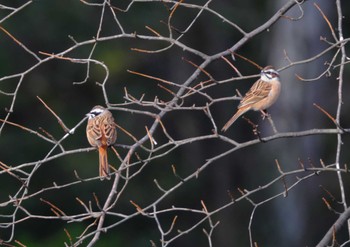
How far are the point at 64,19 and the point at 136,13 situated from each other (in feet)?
4.47

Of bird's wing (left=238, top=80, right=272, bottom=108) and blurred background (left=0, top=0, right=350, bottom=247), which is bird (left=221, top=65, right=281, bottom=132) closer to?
bird's wing (left=238, top=80, right=272, bottom=108)

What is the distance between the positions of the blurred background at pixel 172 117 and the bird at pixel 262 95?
25.8 ft

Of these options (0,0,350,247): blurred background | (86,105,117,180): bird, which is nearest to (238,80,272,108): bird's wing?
(86,105,117,180): bird

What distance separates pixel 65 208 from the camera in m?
19.5

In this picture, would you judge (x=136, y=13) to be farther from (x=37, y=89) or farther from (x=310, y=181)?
(x=310, y=181)

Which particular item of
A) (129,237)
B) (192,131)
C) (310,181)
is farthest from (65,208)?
(310,181)

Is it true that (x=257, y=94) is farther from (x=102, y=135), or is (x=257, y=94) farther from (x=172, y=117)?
(x=172, y=117)

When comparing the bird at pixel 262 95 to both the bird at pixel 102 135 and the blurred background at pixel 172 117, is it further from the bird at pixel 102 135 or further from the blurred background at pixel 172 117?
the blurred background at pixel 172 117

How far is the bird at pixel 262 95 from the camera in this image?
9.30 meters

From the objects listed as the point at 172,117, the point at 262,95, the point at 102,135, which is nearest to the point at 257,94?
the point at 262,95

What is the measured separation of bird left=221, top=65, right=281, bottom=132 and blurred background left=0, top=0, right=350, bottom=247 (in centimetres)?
785

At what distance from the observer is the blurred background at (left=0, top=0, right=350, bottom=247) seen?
18.2 metres

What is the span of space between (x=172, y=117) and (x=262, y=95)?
11343 mm

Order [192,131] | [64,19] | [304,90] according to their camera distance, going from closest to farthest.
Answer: [304,90]
[64,19]
[192,131]
